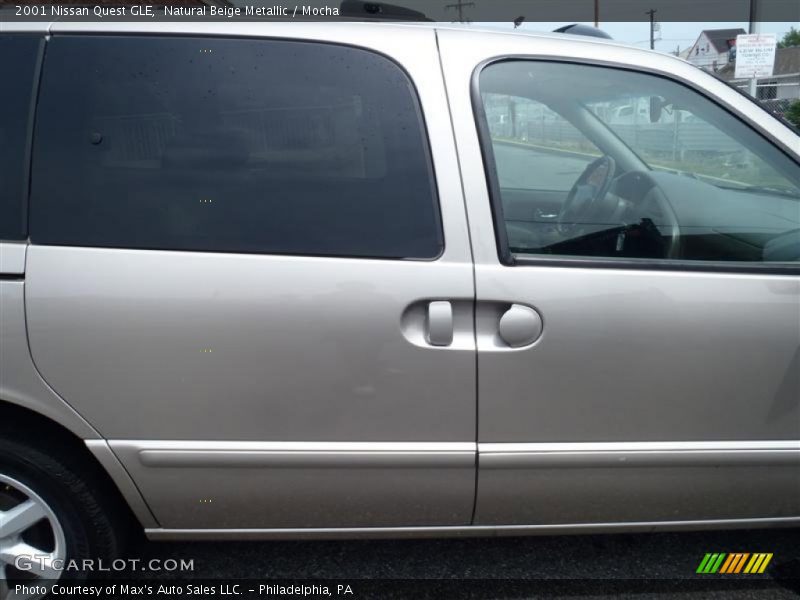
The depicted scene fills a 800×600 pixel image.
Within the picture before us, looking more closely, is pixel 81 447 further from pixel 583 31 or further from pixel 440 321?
pixel 583 31

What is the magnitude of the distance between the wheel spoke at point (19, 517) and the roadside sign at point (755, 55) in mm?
9497

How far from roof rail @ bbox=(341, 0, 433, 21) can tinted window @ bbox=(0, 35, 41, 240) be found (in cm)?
89

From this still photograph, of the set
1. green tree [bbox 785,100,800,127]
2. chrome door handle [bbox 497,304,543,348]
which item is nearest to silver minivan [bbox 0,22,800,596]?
chrome door handle [bbox 497,304,543,348]

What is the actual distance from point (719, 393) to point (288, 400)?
1.20 m

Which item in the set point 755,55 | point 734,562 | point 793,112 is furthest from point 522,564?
point 793,112

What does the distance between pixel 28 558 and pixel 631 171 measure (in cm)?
219

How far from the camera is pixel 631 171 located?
200 cm

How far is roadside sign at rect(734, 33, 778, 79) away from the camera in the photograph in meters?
8.34

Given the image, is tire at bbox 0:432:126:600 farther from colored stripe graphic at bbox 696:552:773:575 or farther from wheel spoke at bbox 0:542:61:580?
colored stripe graphic at bbox 696:552:773:575

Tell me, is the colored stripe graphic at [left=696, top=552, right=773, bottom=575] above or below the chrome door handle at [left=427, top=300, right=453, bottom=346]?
below

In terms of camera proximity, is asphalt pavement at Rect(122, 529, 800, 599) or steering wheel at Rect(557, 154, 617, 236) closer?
steering wheel at Rect(557, 154, 617, 236)

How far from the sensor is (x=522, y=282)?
166cm

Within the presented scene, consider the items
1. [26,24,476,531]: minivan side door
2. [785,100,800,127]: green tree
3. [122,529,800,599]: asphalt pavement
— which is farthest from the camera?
[785,100,800,127]: green tree

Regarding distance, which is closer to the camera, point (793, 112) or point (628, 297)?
point (628, 297)
